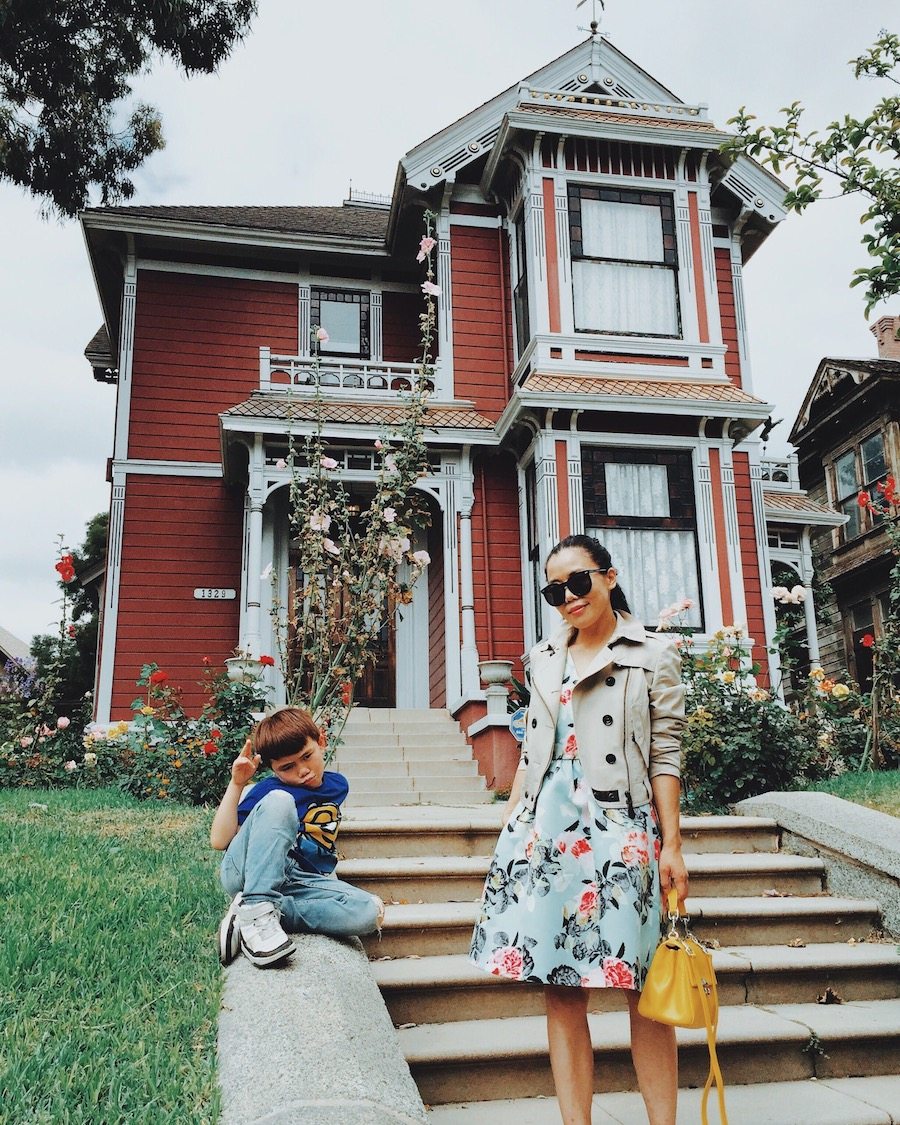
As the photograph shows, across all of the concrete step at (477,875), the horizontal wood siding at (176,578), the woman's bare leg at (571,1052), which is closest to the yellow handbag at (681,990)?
the woman's bare leg at (571,1052)

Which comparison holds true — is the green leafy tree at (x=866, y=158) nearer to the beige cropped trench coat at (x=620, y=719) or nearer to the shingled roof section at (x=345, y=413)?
the beige cropped trench coat at (x=620, y=719)

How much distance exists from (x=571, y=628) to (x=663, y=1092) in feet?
4.25

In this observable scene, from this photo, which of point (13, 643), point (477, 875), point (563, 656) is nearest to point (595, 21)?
point (477, 875)

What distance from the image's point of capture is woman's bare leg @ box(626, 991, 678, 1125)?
104 inches

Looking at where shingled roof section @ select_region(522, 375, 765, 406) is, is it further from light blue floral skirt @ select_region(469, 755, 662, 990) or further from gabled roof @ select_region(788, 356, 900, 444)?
gabled roof @ select_region(788, 356, 900, 444)

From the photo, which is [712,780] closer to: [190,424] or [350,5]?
[350,5]

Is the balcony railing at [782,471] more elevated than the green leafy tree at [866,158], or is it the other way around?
the balcony railing at [782,471]

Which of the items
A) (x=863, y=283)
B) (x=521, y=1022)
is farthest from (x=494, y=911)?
(x=863, y=283)

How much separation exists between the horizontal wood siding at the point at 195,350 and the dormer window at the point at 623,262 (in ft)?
13.0

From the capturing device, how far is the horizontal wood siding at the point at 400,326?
44.9 ft

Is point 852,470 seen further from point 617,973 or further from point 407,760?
point 617,973

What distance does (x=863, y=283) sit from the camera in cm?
429

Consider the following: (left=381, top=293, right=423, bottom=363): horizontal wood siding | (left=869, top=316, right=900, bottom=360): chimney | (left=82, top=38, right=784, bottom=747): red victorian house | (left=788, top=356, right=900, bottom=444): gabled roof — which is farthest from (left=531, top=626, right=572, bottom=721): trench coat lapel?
(left=869, top=316, right=900, bottom=360): chimney

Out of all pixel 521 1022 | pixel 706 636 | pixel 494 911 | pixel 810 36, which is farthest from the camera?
pixel 706 636
